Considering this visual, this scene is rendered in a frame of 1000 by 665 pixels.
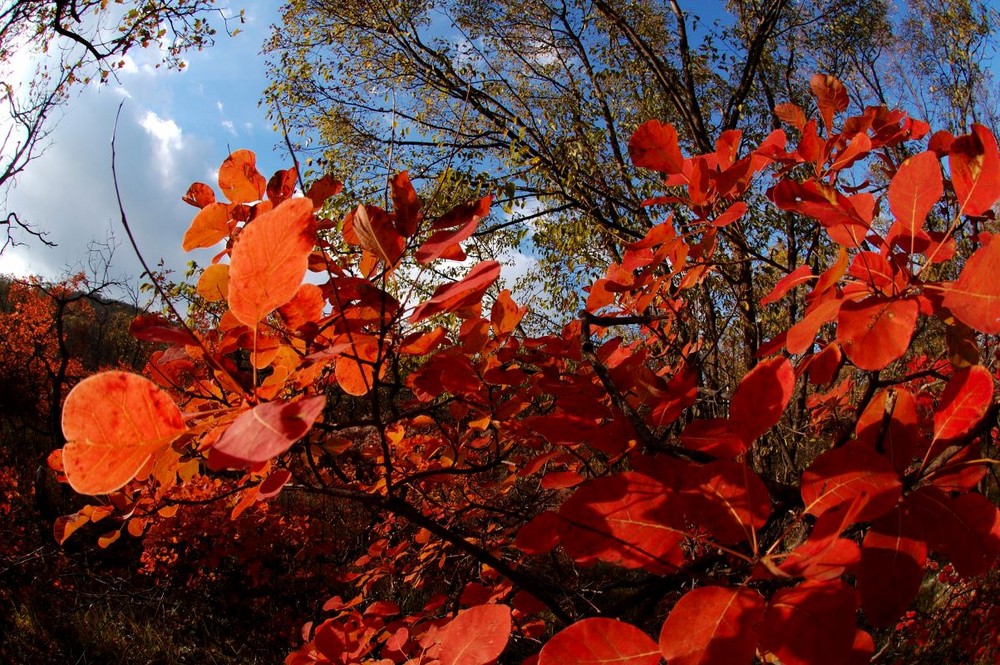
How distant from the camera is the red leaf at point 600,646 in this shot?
0.96 ft

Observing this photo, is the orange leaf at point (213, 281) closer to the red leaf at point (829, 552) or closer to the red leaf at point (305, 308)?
the red leaf at point (305, 308)

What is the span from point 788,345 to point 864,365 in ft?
0.19

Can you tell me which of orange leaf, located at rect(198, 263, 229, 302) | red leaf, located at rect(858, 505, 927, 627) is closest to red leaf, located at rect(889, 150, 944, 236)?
red leaf, located at rect(858, 505, 927, 627)

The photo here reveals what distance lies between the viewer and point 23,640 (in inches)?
124

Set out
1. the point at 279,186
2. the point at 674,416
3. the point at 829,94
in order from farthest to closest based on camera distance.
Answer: the point at 829,94 < the point at 279,186 < the point at 674,416

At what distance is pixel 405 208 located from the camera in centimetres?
44

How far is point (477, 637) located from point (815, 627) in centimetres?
22

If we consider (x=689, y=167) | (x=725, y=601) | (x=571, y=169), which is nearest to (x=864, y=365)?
(x=725, y=601)

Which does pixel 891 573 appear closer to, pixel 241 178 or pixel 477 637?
pixel 477 637

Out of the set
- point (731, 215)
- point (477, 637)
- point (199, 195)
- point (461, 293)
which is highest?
point (199, 195)

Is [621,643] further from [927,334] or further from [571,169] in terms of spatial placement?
[927,334]

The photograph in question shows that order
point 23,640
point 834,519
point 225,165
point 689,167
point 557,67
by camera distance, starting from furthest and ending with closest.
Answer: point 557,67 → point 23,640 → point 689,167 → point 225,165 → point 834,519

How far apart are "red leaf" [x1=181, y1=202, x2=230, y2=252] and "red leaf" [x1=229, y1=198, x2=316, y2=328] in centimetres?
30

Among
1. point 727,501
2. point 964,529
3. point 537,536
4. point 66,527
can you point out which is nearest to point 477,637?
point 537,536
